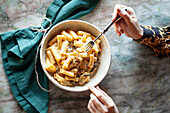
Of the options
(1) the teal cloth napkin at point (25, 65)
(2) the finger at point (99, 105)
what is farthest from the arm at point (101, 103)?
(1) the teal cloth napkin at point (25, 65)

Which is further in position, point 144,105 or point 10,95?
point 144,105

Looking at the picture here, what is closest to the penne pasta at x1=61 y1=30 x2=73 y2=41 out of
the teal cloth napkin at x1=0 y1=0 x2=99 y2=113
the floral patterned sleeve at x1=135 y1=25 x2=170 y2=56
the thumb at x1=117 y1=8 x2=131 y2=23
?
the teal cloth napkin at x1=0 y1=0 x2=99 y2=113

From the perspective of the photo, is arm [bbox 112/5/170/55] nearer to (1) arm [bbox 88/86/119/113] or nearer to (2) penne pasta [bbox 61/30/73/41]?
(2) penne pasta [bbox 61/30/73/41]

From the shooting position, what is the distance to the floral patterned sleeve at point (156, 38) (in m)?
1.13

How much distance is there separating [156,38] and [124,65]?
0.89 feet

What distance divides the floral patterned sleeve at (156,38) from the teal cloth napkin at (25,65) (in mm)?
506

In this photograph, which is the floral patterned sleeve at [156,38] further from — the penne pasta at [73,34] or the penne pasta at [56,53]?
the penne pasta at [56,53]

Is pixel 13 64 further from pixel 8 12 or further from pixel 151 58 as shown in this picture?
pixel 151 58

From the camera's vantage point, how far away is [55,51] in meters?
1.06

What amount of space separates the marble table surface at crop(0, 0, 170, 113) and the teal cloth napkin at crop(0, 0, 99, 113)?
0.18ft

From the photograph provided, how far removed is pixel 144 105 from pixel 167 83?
0.23 meters

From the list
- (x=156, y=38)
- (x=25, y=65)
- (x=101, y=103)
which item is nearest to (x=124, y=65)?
(x=156, y=38)

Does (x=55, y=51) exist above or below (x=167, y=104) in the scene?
above

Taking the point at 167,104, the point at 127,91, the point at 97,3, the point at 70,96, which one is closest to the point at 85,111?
the point at 70,96
